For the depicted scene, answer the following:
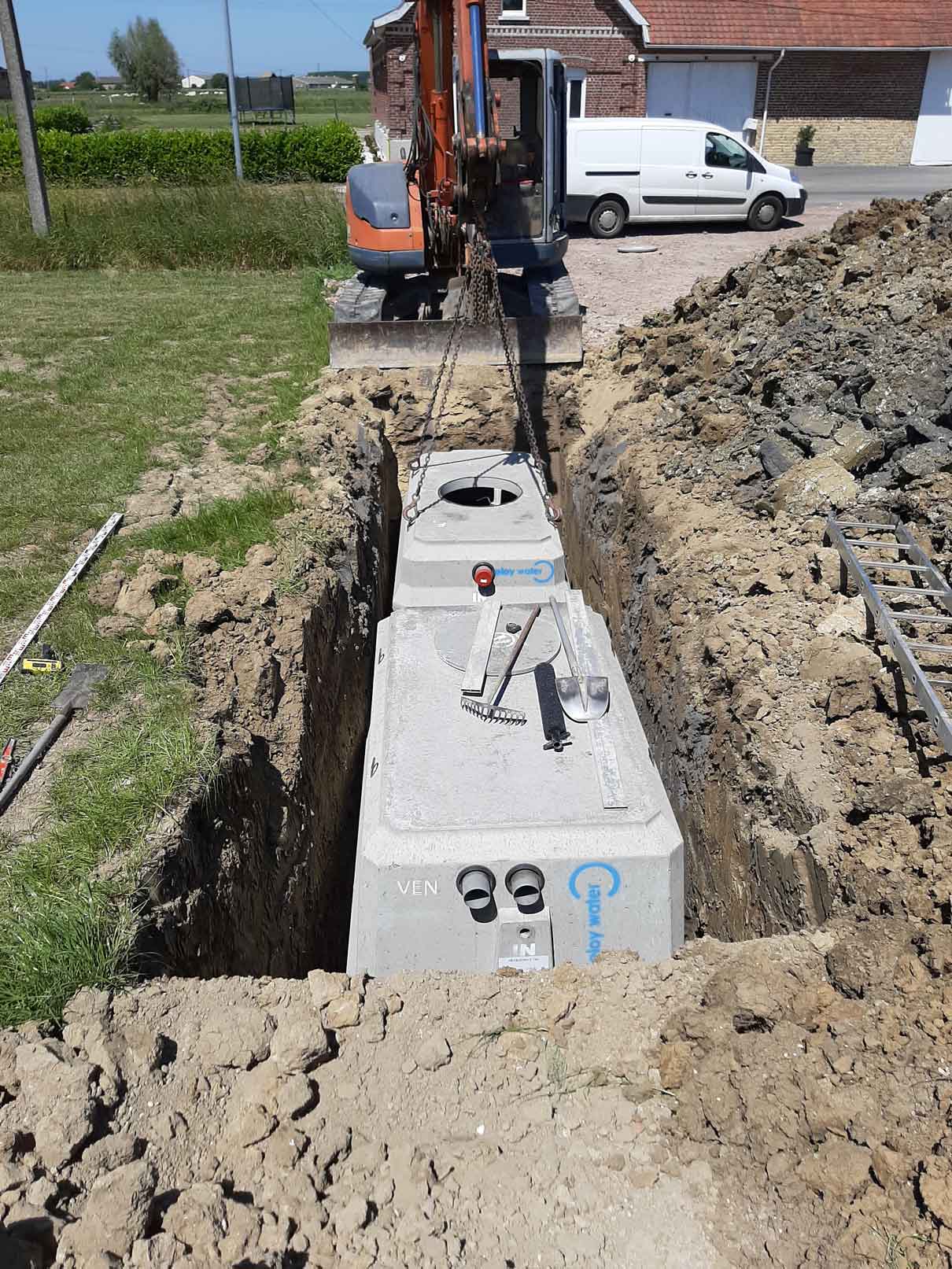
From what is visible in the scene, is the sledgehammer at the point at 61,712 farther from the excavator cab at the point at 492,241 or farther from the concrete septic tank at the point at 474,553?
the excavator cab at the point at 492,241

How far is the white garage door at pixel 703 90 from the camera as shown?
84.9 feet

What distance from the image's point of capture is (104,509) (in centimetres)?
775

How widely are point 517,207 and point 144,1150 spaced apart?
10228 millimetres

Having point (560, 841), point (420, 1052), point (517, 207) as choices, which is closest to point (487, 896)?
point (560, 841)

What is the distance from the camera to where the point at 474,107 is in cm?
680

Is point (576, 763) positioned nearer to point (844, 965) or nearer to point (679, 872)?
point (679, 872)

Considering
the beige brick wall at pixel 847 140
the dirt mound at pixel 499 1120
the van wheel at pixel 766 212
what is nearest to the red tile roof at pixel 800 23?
the beige brick wall at pixel 847 140

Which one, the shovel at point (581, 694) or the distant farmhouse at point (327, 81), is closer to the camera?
the shovel at point (581, 694)

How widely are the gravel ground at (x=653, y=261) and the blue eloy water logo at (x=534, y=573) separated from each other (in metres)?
5.41

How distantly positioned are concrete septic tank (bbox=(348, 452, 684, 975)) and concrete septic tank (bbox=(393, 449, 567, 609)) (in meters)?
→ 1.73

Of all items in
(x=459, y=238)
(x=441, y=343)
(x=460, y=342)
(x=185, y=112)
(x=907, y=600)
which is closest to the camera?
(x=907, y=600)

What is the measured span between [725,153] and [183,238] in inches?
410

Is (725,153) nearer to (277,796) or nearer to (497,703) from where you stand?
(497,703)

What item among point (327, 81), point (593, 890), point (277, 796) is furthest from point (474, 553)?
point (327, 81)
